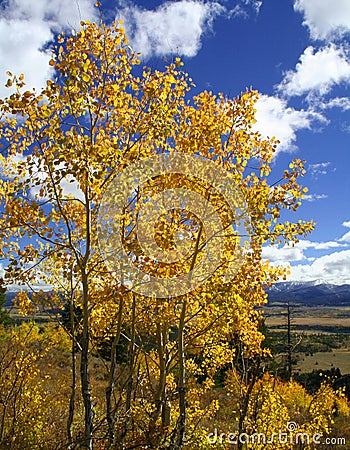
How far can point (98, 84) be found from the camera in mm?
4867

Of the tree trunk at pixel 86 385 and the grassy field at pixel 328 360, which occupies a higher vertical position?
the tree trunk at pixel 86 385

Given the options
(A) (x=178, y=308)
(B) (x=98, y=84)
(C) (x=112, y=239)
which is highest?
(B) (x=98, y=84)

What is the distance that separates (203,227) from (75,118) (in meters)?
2.70

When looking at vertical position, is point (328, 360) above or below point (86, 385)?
below

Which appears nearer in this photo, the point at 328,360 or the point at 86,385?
the point at 86,385

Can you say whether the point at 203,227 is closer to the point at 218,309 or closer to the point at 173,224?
the point at 173,224

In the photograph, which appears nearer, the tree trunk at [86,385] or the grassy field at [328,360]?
the tree trunk at [86,385]

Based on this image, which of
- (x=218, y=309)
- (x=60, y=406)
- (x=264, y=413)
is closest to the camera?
(x=218, y=309)

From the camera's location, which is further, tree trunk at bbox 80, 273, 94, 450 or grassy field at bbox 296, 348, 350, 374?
grassy field at bbox 296, 348, 350, 374

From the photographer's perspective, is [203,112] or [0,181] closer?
[203,112]

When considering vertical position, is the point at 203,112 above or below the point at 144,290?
above

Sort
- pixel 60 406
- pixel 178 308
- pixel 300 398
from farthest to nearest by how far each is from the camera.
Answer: pixel 300 398
pixel 60 406
pixel 178 308

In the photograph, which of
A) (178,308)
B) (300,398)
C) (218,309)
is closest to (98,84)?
(218,309)

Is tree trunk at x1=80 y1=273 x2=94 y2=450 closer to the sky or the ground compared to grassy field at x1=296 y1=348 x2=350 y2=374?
closer to the sky
